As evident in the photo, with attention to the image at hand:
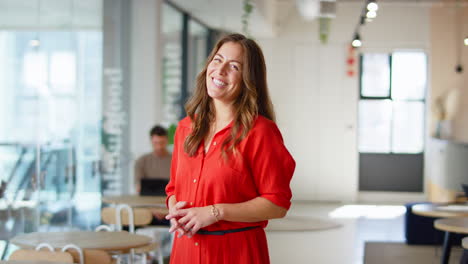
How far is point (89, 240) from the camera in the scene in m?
4.37

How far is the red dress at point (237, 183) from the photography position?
218cm

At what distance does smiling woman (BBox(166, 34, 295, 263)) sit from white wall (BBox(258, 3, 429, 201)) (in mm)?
11988

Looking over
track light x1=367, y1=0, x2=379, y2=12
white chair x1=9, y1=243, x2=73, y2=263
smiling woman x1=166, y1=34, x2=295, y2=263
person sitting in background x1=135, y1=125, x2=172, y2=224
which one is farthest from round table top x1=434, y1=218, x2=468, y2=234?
→ smiling woman x1=166, y1=34, x2=295, y2=263

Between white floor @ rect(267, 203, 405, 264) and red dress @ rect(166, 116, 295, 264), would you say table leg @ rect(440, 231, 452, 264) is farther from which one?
red dress @ rect(166, 116, 295, 264)

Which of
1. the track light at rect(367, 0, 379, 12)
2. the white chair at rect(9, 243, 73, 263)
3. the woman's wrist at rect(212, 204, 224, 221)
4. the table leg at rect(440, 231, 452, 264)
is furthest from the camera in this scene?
the track light at rect(367, 0, 379, 12)

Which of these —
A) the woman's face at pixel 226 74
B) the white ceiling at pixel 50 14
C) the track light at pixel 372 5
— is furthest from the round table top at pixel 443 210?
the woman's face at pixel 226 74

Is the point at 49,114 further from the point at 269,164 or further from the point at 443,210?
the point at 269,164

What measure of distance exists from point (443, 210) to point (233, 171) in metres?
5.46

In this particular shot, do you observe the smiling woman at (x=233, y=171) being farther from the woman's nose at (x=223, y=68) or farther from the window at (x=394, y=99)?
the window at (x=394, y=99)

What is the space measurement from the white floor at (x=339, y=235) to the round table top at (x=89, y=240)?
3.81 meters

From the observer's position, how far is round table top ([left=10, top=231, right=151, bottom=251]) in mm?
4195

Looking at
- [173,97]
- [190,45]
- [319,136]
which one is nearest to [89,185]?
[173,97]

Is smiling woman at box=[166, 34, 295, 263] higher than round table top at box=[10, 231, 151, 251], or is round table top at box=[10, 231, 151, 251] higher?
smiling woman at box=[166, 34, 295, 263]

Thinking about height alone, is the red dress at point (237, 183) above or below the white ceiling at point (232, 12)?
below
